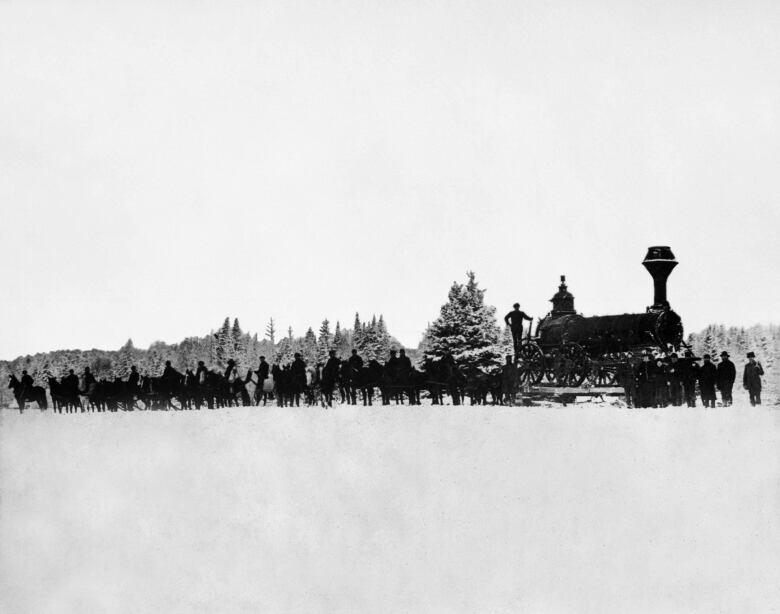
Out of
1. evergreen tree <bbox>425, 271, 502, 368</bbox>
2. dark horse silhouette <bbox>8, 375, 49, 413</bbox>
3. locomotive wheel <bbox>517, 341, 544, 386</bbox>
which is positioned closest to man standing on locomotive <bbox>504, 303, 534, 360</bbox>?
locomotive wheel <bbox>517, 341, 544, 386</bbox>

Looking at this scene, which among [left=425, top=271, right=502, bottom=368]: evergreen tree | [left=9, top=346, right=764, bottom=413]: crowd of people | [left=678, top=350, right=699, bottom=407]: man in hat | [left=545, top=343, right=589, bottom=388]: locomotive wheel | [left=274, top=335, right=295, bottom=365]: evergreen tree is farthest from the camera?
[left=274, top=335, right=295, bottom=365]: evergreen tree

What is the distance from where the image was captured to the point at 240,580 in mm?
16547

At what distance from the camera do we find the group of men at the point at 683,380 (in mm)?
19000

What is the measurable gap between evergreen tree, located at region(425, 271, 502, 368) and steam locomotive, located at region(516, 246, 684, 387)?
1157 centimetres

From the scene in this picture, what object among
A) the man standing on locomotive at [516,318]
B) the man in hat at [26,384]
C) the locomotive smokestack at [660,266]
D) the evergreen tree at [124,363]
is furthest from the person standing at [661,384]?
the evergreen tree at [124,363]

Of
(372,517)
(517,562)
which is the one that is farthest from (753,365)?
(372,517)

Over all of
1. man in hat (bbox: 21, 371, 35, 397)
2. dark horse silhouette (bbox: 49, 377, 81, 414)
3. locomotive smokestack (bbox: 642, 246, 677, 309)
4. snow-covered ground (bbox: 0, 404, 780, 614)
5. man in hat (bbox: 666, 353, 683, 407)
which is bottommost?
snow-covered ground (bbox: 0, 404, 780, 614)

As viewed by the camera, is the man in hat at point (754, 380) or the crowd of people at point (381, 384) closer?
the man in hat at point (754, 380)

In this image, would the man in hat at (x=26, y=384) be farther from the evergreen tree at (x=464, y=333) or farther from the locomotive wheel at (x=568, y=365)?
the evergreen tree at (x=464, y=333)

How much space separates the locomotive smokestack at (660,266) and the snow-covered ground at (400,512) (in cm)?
515

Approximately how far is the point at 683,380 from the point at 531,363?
235 inches

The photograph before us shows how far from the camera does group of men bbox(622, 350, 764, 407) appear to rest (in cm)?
1900

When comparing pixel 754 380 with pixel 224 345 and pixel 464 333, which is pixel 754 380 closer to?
pixel 464 333

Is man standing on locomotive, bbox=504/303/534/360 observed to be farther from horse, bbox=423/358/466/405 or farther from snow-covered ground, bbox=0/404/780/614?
snow-covered ground, bbox=0/404/780/614
